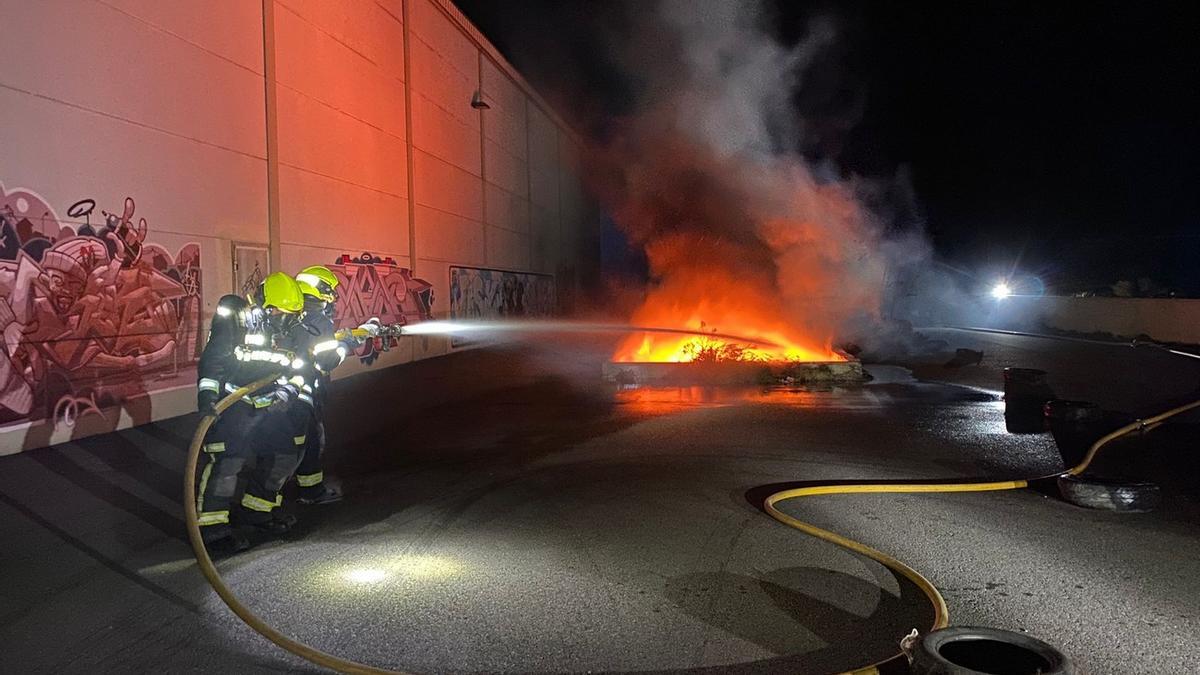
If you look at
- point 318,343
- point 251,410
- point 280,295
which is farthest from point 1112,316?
point 251,410

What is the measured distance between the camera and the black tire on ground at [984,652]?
2.89m

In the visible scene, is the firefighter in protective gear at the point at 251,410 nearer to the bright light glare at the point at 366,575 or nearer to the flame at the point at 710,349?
the bright light glare at the point at 366,575

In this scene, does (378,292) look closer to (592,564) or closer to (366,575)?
(366,575)

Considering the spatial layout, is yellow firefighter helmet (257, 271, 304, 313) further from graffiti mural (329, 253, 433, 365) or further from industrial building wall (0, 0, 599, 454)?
graffiti mural (329, 253, 433, 365)

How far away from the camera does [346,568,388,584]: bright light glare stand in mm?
4449

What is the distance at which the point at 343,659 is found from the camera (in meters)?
3.43

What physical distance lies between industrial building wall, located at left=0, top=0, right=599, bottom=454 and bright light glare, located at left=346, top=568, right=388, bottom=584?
18.4 ft

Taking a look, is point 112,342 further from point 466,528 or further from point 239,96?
point 466,528

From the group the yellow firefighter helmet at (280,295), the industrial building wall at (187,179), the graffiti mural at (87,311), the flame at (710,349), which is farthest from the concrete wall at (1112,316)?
the graffiti mural at (87,311)

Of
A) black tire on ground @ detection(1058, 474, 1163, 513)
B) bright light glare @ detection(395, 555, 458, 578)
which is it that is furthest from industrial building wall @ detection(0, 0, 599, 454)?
black tire on ground @ detection(1058, 474, 1163, 513)

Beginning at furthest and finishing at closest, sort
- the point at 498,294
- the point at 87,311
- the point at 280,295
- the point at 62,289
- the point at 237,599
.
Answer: the point at 498,294, the point at 87,311, the point at 62,289, the point at 280,295, the point at 237,599

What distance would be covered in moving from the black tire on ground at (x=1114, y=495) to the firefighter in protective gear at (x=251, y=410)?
569 centimetres

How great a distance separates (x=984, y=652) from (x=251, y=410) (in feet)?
14.3

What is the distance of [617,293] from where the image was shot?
37.9 m
